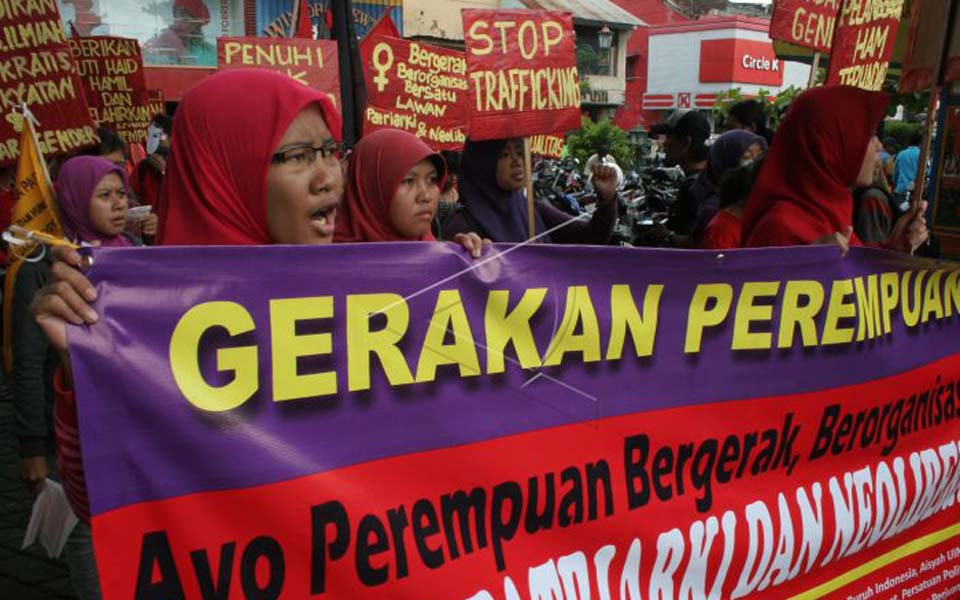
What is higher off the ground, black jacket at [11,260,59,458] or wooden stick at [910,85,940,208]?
wooden stick at [910,85,940,208]

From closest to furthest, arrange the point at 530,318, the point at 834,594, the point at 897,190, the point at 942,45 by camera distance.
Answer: the point at 530,318, the point at 834,594, the point at 942,45, the point at 897,190

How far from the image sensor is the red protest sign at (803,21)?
5238 millimetres

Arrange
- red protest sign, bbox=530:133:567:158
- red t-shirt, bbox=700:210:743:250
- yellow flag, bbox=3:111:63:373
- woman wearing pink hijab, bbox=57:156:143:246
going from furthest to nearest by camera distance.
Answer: red protest sign, bbox=530:133:567:158 < red t-shirt, bbox=700:210:743:250 < woman wearing pink hijab, bbox=57:156:143:246 < yellow flag, bbox=3:111:63:373

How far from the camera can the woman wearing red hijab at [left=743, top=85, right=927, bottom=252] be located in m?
2.91

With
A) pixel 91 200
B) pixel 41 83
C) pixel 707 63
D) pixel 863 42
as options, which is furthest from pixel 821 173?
pixel 707 63

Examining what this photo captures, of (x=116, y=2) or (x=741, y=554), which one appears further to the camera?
(x=116, y=2)

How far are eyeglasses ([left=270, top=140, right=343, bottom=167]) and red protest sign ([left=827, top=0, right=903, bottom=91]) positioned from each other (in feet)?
9.57

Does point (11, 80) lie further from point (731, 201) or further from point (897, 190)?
point (897, 190)

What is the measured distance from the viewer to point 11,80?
375 cm

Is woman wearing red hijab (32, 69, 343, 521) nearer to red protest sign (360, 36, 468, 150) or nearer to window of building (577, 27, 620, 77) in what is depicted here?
red protest sign (360, 36, 468, 150)

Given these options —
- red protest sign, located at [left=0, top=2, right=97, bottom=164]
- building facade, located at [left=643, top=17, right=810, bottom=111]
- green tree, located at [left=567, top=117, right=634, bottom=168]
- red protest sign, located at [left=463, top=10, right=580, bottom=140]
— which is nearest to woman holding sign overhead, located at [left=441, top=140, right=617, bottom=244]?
red protest sign, located at [left=463, top=10, right=580, bottom=140]

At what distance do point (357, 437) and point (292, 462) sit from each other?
0.15 metres

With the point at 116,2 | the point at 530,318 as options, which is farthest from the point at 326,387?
the point at 116,2

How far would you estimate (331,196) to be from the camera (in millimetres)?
1914
